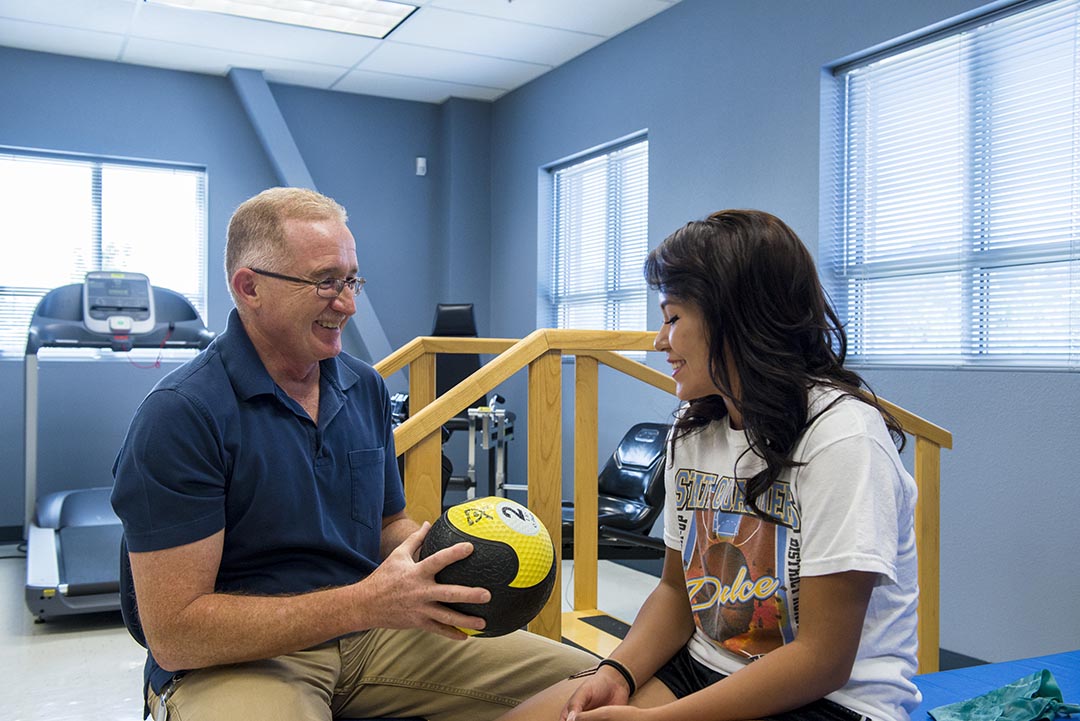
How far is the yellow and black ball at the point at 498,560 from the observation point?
129 centimetres

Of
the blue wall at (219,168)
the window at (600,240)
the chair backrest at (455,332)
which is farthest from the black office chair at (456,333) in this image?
the blue wall at (219,168)

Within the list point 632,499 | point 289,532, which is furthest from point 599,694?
point 632,499

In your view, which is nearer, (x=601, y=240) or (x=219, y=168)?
(x=601, y=240)

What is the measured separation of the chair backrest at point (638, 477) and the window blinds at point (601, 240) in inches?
34.1

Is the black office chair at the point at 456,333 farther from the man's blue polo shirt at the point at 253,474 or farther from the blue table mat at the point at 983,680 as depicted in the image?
the man's blue polo shirt at the point at 253,474

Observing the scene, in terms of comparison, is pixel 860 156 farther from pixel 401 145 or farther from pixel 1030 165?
pixel 401 145

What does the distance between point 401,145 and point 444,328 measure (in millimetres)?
1944

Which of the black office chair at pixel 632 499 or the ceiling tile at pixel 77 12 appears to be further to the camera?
the ceiling tile at pixel 77 12

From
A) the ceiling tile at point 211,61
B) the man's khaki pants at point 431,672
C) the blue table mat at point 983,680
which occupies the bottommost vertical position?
the blue table mat at point 983,680

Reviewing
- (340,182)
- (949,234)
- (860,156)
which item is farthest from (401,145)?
(949,234)

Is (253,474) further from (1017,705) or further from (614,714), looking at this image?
(1017,705)

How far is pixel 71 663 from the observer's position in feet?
11.2

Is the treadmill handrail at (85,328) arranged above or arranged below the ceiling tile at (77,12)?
below

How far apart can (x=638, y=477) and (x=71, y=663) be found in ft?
8.14
